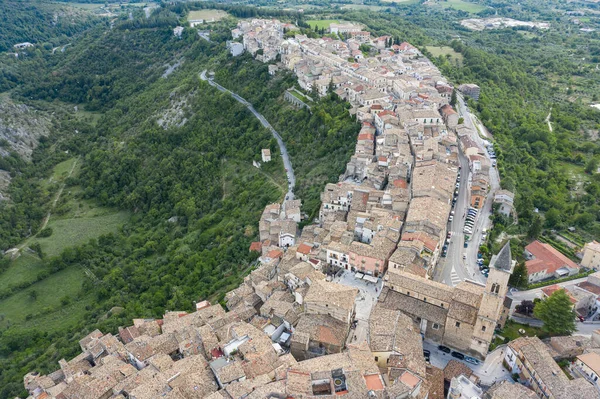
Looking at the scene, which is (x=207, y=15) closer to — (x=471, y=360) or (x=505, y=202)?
(x=505, y=202)

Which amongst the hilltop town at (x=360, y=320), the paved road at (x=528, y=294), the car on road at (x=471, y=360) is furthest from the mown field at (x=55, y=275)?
the paved road at (x=528, y=294)

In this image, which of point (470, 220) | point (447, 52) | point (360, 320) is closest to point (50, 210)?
point (360, 320)

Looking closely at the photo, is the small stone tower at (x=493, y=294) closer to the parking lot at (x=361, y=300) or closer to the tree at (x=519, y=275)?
the parking lot at (x=361, y=300)

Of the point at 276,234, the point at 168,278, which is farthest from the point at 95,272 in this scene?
the point at 276,234

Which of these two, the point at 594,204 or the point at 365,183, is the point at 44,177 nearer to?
the point at 365,183

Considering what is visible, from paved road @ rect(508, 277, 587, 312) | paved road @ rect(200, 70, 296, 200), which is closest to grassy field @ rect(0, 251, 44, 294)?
paved road @ rect(200, 70, 296, 200)
